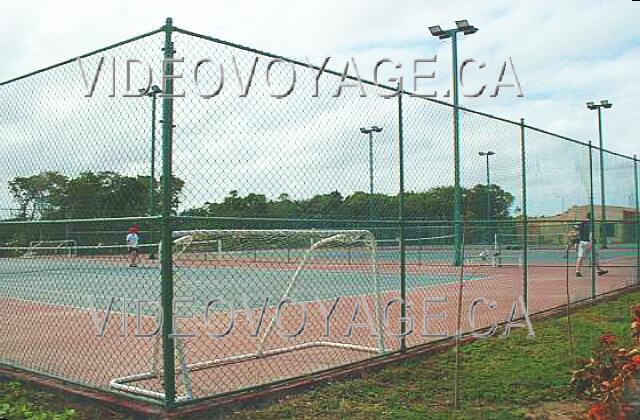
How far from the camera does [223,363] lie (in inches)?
251

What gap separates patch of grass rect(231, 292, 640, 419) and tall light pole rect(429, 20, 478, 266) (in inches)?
47.6

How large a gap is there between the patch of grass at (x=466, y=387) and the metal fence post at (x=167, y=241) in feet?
2.16

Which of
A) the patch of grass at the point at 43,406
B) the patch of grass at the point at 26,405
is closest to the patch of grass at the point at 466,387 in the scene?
the patch of grass at the point at 43,406

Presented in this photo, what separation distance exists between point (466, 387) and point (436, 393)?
334 mm

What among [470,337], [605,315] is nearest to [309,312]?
[470,337]

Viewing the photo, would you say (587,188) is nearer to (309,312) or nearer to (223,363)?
(309,312)

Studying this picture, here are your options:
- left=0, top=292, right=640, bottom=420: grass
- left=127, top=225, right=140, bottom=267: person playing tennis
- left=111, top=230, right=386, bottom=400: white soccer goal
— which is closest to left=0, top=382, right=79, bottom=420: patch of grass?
left=0, top=292, right=640, bottom=420: grass

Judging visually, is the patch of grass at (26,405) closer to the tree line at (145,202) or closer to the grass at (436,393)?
the grass at (436,393)

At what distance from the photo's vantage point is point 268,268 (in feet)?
28.9

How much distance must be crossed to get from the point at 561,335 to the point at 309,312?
389cm

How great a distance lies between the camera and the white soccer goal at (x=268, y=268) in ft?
17.8

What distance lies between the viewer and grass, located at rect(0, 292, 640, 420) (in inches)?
195

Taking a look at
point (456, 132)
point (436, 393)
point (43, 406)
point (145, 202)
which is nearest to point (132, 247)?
point (145, 202)

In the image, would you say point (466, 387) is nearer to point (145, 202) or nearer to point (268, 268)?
point (145, 202)
